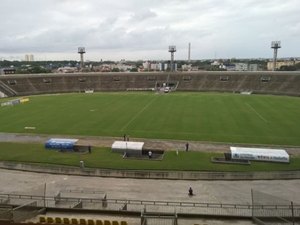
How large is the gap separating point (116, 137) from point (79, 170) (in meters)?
12.0

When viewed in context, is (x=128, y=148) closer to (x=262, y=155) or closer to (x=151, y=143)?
(x=151, y=143)

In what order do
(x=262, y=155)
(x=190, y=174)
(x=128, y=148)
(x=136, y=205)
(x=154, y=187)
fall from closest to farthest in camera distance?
(x=136, y=205)
(x=154, y=187)
(x=190, y=174)
(x=262, y=155)
(x=128, y=148)

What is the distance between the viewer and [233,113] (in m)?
60.9

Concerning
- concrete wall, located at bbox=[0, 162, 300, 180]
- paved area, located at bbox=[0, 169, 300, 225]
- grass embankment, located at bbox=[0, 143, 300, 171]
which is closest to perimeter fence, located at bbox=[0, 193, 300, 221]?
paved area, located at bbox=[0, 169, 300, 225]

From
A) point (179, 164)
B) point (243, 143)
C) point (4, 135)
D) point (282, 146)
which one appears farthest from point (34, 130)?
point (282, 146)

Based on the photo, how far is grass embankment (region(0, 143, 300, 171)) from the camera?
110 feet

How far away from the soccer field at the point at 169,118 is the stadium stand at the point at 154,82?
2046 cm

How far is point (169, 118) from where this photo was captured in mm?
56719

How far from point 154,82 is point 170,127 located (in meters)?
64.0

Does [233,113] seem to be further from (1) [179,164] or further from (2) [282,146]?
(1) [179,164]

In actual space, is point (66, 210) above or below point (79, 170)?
above

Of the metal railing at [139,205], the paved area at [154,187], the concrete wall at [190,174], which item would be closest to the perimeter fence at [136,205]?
the metal railing at [139,205]

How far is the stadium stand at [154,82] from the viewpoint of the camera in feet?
325

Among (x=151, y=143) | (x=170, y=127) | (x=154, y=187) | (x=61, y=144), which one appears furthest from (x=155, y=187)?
(x=170, y=127)
